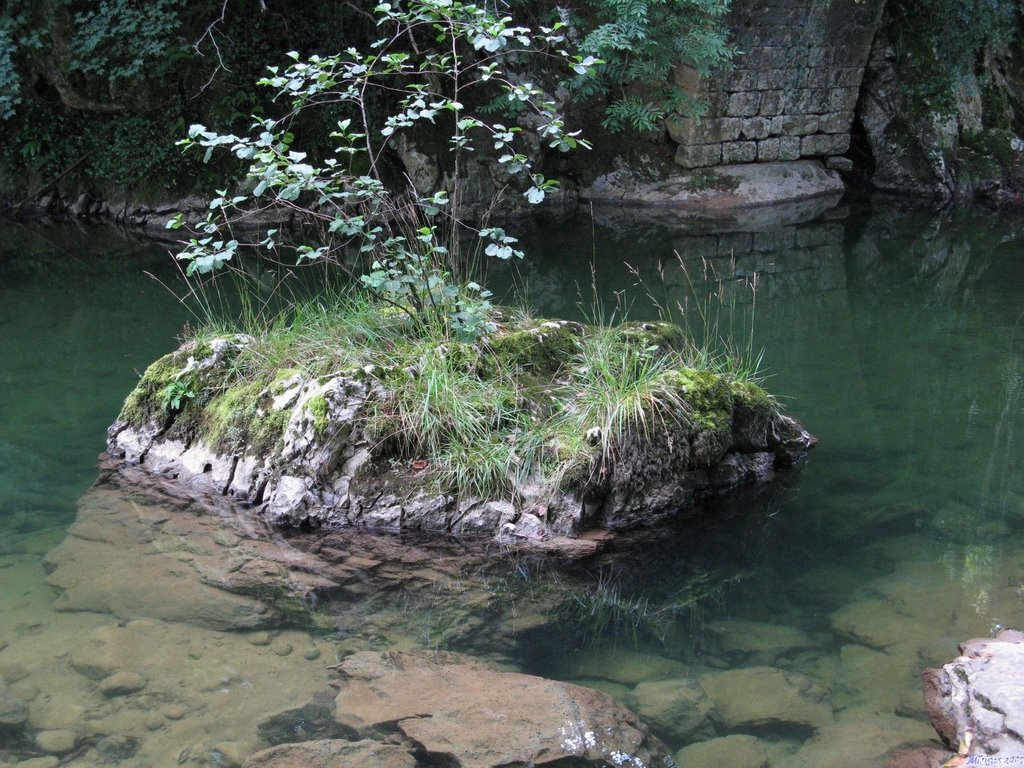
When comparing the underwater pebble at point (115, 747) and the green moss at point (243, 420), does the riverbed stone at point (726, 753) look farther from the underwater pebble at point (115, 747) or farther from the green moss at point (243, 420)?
the green moss at point (243, 420)

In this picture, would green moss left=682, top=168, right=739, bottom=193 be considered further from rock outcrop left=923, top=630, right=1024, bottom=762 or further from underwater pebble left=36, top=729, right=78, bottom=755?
underwater pebble left=36, top=729, right=78, bottom=755

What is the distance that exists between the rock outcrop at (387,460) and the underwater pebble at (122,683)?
3.54 ft

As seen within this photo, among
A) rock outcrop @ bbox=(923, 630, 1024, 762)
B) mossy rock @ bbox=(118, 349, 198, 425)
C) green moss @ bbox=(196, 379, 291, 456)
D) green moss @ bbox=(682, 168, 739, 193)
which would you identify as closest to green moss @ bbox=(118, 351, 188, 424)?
mossy rock @ bbox=(118, 349, 198, 425)

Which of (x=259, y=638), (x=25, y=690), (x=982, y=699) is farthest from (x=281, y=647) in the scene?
(x=982, y=699)

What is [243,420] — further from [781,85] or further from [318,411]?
[781,85]

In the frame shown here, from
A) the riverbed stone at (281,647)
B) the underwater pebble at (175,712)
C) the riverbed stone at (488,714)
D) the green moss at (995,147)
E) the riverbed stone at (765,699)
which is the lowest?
the underwater pebble at (175,712)

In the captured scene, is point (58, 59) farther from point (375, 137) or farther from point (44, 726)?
point (44, 726)

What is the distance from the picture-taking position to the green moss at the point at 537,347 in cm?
440

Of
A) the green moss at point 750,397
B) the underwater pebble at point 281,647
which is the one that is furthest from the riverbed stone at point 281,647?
the green moss at point 750,397

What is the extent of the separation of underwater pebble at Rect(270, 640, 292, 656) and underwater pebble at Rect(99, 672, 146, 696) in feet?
1.37

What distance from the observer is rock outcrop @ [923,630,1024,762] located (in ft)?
7.93

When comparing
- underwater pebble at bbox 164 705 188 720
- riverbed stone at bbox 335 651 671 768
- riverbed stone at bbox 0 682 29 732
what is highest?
riverbed stone at bbox 335 651 671 768

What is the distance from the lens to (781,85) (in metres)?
11.3

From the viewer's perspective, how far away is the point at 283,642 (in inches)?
125
